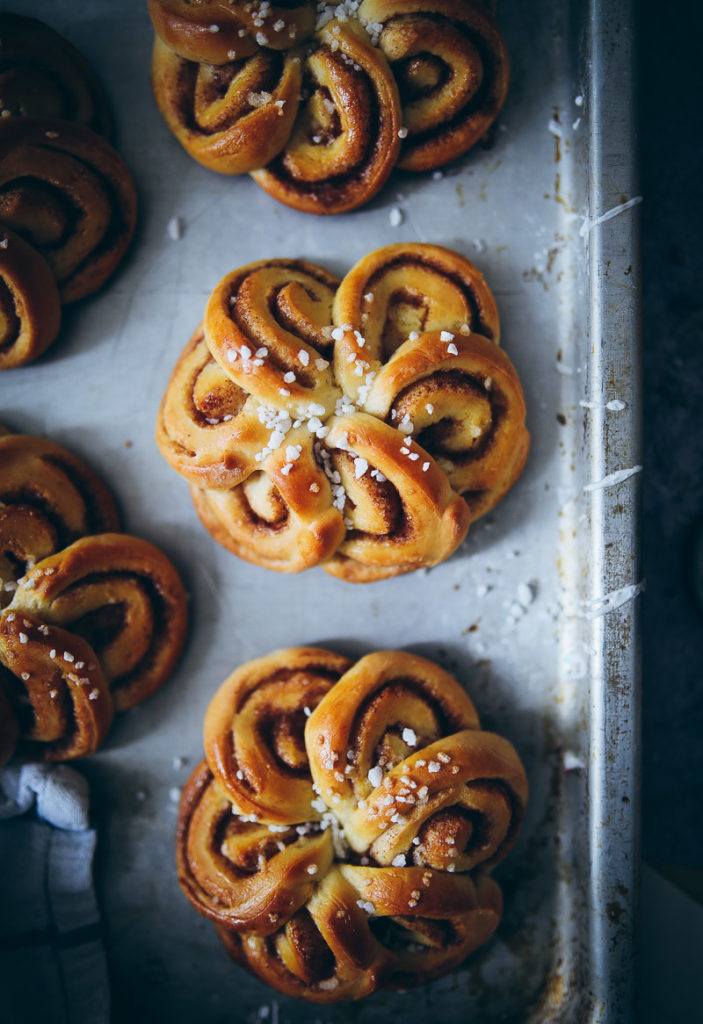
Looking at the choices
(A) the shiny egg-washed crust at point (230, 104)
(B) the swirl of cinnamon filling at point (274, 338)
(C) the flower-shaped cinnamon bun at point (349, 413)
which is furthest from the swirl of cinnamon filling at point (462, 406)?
(A) the shiny egg-washed crust at point (230, 104)

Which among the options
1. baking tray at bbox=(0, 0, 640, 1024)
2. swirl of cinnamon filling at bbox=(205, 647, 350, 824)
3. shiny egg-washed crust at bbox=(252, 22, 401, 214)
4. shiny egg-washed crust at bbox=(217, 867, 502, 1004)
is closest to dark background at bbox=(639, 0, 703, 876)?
baking tray at bbox=(0, 0, 640, 1024)

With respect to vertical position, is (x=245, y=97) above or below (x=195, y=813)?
above

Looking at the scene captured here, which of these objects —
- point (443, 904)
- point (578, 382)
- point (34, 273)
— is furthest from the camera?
point (578, 382)

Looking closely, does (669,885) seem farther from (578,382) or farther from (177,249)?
(177,249)

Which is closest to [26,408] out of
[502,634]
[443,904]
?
[502,634]

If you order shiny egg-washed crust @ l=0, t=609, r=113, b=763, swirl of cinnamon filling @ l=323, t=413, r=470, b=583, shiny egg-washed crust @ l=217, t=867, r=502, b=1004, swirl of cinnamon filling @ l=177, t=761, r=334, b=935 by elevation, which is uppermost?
swirl of cinnamon filling @ l=323, t=413, r=470, b=583

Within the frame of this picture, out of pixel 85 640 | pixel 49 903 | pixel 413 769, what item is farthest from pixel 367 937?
pixel 85 640

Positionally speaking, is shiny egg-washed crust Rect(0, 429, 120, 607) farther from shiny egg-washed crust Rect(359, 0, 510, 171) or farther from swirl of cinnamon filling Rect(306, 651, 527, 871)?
shiny egg-washed crust Rect(359, 0, 510, 171)
